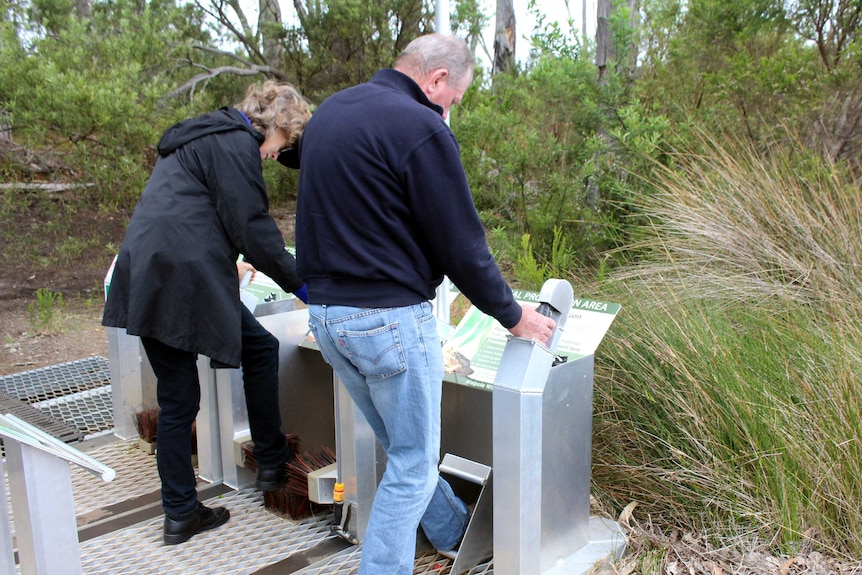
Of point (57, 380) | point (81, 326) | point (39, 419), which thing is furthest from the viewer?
point (81, 326)

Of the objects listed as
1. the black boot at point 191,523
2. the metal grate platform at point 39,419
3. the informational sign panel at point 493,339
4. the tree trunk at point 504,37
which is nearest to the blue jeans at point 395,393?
the informational sign panel at point 493,339

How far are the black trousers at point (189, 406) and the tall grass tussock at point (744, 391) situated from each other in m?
1.47

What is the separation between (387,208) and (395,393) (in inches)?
21.6

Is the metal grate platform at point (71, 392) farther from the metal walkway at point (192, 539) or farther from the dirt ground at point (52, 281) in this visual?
the dirt ground at point (52, 281)

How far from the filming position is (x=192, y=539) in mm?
3119

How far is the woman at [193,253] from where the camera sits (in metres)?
2.85

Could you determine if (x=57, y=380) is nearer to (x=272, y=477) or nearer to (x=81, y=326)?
(x=81, y=326)

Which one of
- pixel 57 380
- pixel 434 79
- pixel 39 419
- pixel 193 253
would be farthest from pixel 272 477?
pixel 57 380

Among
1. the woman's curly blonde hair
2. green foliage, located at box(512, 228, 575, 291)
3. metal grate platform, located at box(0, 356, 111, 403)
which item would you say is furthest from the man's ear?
metal grate platform, located at box(0, 356, 111, 403)

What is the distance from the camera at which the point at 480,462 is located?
10.2 ft

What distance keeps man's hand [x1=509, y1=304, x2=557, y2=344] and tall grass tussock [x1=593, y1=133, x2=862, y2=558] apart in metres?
0.96

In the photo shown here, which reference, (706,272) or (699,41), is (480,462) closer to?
(706,272)

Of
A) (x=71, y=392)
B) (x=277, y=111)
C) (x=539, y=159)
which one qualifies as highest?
(x=277, y=111)

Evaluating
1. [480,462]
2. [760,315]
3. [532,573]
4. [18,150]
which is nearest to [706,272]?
[760,315]
